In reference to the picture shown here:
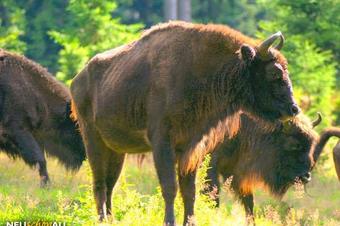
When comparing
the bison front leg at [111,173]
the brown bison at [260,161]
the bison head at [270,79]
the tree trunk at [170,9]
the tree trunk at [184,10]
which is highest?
the bison head at [270,79]

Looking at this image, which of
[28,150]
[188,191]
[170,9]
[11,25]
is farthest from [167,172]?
[11,25]

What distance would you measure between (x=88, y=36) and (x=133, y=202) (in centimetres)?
1412

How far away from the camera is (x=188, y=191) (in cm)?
973

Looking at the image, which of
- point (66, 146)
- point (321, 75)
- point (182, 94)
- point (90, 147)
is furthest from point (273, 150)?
point (321, 75)

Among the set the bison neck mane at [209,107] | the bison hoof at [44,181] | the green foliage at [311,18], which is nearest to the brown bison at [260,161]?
the bison neck mane at [209,107]

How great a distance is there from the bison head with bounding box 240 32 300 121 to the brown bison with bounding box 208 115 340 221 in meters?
3.30

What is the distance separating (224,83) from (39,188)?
671 centimetres

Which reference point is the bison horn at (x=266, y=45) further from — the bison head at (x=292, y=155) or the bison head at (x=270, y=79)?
the bison head at (x=292, y=155)

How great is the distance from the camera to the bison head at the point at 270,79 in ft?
30.2

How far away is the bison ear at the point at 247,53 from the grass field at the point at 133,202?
6.00 feet

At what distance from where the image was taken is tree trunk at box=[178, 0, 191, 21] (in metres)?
34.9

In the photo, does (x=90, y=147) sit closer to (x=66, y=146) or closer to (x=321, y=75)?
(x=66, y=146)

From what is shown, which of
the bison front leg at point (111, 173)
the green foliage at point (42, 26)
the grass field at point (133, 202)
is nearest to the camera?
the grass field at point (133, 202)

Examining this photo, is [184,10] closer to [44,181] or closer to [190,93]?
[44,181]
